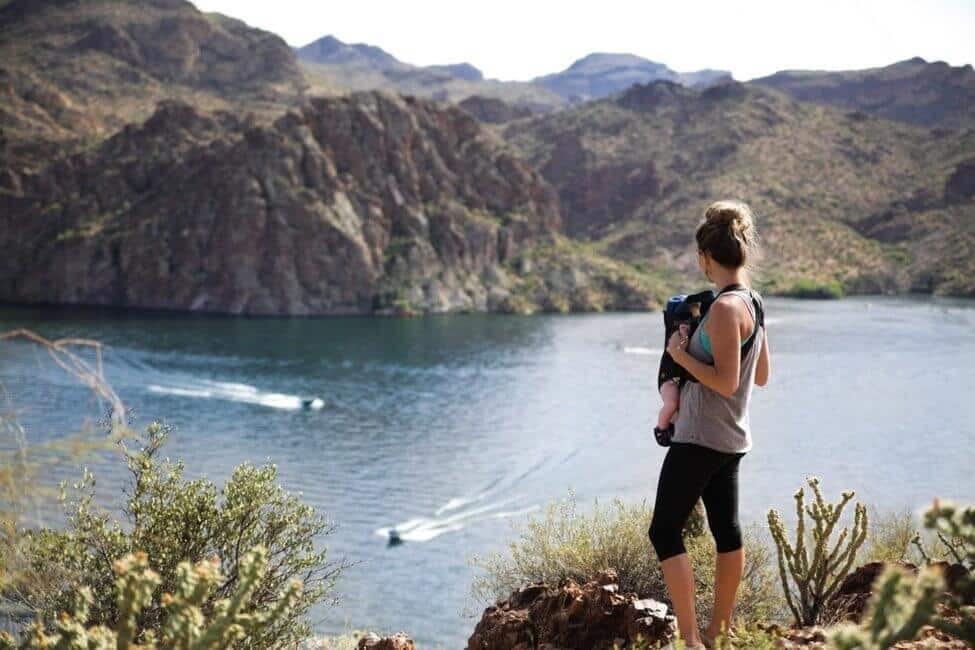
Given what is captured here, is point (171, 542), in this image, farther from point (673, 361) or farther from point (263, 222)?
point (263, 222)

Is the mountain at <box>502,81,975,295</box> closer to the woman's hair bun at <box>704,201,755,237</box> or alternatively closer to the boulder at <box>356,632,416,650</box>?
the boulder at <box>356,632,416,650</box>

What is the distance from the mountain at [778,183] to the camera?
10994 cm

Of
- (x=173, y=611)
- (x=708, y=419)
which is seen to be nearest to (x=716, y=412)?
(x=708, y=419)

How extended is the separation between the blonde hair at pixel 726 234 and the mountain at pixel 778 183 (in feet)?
325

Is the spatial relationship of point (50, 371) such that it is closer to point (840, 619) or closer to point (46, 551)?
point (46, 551)

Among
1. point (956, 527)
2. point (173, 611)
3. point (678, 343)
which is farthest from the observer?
A: point (678, 343)

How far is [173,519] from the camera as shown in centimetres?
863

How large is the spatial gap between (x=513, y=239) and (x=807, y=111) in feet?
198

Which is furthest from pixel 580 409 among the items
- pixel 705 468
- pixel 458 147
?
pixel 458 147

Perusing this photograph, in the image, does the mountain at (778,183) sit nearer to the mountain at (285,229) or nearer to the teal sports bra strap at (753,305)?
the mountain at (285,229)

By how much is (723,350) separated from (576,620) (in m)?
2.25

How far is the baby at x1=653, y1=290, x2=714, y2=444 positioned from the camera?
5.00 m

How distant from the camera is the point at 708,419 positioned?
15.7 feet

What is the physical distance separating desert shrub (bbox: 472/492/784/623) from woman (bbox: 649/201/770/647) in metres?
2.90
